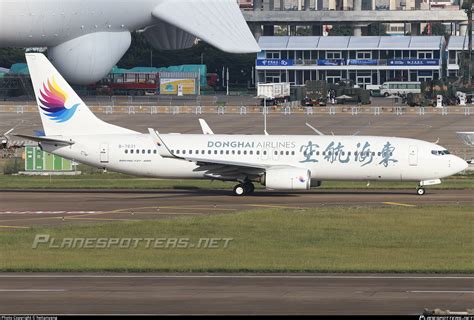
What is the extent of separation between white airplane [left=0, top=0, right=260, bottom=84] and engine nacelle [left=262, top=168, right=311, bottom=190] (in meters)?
86.1

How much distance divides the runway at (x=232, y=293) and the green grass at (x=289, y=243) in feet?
4.42

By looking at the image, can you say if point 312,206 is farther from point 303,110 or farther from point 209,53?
point 209,53

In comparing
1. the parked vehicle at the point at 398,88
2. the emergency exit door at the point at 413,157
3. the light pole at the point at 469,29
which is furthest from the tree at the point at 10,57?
the emergency exit door at the point at 413,157

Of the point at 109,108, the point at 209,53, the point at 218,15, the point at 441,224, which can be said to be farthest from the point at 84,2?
the point at 441,224

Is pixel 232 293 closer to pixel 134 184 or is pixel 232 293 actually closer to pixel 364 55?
pixel 134 184

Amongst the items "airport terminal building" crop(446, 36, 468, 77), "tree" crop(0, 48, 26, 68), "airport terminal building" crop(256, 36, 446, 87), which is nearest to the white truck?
"airport terminal building" crop(256, 36, 446, 87)

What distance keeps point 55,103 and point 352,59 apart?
363 ft

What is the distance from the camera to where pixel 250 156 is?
180 feet

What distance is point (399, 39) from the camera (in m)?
164

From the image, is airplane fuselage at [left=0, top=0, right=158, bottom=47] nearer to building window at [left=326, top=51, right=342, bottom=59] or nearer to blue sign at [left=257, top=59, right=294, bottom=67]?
blue sign at [left=257, top=59, right=294, bottom=67]

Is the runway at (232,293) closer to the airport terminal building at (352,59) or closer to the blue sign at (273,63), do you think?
the blue sign at (273,63)

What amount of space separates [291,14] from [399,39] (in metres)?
20.6

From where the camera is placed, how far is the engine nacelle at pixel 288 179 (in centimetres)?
5296

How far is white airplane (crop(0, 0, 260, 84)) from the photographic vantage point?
13700 cm
